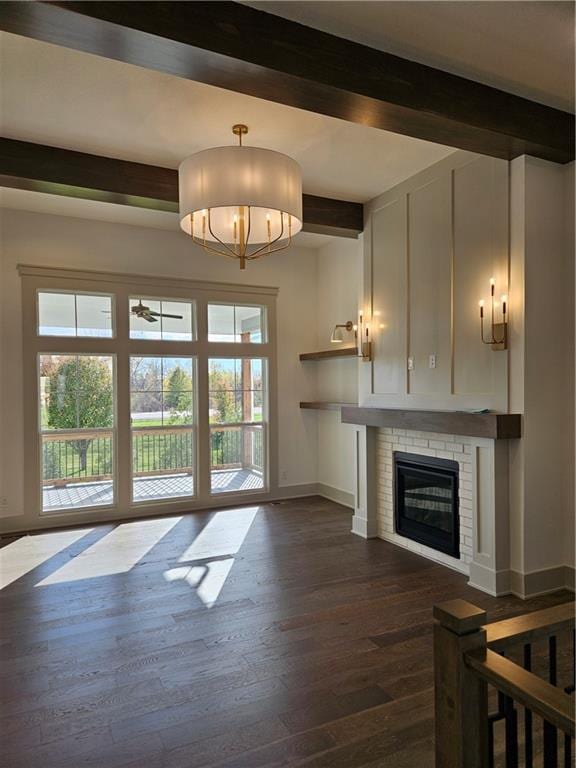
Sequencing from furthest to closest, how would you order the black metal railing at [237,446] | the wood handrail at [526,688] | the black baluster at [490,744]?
the black metal railing at [237,446] → the black baluster at [490,744] → the wood handrail at [526,688]

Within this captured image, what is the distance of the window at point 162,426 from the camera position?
5.66 m

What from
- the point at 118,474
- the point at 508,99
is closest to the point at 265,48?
the point at 508,99

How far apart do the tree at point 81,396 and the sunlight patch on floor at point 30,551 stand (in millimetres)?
804

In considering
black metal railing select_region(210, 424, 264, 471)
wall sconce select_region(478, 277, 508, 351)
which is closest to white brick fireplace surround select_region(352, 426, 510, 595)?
wall sconce select_region(478, 277, 508, 351)

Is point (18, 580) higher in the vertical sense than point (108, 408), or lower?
lower

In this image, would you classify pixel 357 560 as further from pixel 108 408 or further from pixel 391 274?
pixel 108 408

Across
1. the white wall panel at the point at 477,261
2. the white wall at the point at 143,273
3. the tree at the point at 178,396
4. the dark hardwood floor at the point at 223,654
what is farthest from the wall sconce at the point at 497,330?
the tree at the point at 178,396

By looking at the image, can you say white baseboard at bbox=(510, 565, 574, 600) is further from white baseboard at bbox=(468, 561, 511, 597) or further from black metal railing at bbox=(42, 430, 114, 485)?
black metal railing at bbox=(42, 430, 114, 485)

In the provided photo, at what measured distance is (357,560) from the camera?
164 inches

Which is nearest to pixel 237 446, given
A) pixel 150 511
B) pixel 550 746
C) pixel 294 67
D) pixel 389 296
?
pixel 150 511

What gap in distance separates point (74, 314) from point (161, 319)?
3.06 feet

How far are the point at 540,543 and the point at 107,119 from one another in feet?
13.4

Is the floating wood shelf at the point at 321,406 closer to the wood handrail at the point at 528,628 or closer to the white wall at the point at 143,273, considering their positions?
the white wall at the point at 143,273

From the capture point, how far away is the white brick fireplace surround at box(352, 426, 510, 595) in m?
3.48
